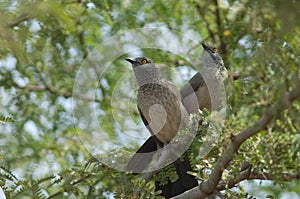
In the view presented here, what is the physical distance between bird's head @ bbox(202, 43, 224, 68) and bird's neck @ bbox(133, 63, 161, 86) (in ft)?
1.84

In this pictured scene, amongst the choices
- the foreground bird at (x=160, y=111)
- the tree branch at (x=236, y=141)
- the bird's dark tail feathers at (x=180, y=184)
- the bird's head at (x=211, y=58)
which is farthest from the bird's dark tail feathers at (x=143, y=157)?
the bird's head at (x=211, y=58)

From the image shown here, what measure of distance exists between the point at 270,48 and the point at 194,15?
15.0 feet

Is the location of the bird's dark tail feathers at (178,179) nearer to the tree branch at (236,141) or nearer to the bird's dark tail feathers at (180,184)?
the bird's dark tail feathers at (180,184)

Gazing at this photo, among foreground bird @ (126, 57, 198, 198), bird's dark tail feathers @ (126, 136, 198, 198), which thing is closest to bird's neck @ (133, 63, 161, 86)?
foreground bird @ (126, 57, 198, 198)

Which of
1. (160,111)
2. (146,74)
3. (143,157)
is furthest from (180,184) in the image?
(146,74)

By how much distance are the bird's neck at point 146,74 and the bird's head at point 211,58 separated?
56 centimetres

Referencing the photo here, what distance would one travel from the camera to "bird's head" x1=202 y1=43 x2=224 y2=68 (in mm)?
5383

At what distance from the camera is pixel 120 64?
21.2 feet

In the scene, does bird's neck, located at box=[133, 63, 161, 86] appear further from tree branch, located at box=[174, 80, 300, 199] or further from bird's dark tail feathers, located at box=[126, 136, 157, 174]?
tree branch, located at box=[174, 80, 300, 199]

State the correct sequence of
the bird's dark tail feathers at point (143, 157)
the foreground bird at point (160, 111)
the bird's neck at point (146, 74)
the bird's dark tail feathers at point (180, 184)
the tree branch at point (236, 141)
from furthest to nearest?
the bird's neck at point (146, 74)
the foreground bird at point (160, 111)
the bird's dark tail feathers at point (180, 184)
the bird's dark tail feathers at point (143, 157)
the tree branch at point (236, 141)

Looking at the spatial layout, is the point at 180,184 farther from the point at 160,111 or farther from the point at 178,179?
the point at 160,111

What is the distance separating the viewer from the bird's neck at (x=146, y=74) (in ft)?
17.0

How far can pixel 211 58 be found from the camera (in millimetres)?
5438

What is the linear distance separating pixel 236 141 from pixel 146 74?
266 cm
